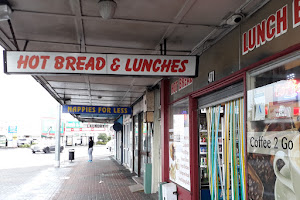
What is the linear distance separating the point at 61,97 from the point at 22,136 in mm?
46047

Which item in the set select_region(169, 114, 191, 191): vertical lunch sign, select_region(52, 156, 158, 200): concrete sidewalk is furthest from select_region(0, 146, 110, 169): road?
select_region(169, 114, 191, 191): vertical lunch sign

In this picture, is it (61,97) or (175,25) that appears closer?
(175,25)

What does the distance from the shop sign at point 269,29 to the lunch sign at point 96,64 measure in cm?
97

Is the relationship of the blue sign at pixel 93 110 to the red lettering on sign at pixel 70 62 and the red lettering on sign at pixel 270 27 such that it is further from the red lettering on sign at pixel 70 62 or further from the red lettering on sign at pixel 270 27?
the red lettering on sign at pixel 270 27

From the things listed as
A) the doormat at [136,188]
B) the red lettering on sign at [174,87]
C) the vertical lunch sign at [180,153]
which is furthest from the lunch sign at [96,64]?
the doormat at [136,188]

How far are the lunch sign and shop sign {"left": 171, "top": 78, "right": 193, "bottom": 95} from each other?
4.92 ft

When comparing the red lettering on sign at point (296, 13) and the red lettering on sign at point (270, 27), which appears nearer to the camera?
the red lettering on sign at point (296, 13)

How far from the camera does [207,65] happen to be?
5395 mm

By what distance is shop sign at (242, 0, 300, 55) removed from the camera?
3150mm

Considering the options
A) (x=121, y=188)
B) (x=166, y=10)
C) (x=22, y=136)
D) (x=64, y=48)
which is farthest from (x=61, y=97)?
(x=22, y=136)

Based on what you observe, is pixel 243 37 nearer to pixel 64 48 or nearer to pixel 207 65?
pixel 207 65

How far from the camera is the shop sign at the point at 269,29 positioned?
3.15 meters

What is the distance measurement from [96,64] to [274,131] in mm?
2652

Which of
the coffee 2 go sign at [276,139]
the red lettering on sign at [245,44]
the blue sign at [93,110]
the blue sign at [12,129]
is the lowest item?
the blue sign at [12,129]
